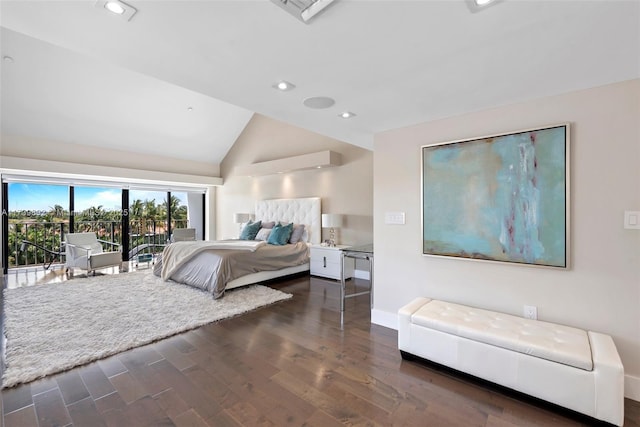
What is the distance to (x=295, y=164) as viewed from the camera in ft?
19.2

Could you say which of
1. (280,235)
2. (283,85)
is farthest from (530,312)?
(280,235)

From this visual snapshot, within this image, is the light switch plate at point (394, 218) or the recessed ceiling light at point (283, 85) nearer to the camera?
the recessed ceiling light at point (283, 85)

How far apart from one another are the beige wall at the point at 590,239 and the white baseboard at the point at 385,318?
0.66 m

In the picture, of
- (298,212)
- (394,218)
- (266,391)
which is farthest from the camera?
(298,212)

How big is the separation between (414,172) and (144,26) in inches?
95.4

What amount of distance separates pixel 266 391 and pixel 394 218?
1993 millimetres

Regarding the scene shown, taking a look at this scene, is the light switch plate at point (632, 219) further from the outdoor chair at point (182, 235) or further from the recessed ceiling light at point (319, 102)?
the outdoor chair at point (182, 235)

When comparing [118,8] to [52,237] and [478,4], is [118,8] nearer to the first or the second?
[478,4]

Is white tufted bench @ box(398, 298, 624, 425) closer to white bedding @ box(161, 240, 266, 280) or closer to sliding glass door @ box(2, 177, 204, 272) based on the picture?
white bedding @ box(161, 240, 266, 280)

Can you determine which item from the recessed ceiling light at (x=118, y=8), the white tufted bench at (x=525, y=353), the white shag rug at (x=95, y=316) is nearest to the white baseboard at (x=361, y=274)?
the white shag rug at (x=95, y=316)

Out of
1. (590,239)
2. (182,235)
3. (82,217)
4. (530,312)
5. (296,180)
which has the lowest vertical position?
(530,312)

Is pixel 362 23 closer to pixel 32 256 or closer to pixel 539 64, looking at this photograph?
pixel 539 64

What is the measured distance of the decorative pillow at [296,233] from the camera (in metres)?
5.68

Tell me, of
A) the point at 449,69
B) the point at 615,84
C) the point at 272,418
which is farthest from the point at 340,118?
the point at 272,418
